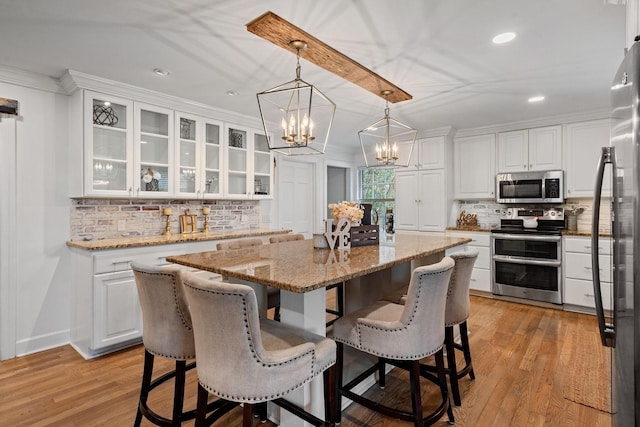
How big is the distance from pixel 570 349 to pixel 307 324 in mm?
2724

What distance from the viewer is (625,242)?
1084 mm

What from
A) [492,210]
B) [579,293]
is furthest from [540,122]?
[579,293]

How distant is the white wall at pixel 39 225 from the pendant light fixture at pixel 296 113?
6.29 ft

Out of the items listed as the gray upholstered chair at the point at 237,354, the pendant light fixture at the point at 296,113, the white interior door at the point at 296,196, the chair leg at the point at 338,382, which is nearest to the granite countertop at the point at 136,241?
the pendant light fixture at the point at 296,113

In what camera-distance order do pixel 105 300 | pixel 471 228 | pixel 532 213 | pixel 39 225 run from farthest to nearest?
1. pixel 471 228
2. pixel 532 213
3. pixel 39 225
4. pixel 105 300

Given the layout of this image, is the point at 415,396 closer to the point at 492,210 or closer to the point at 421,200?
the point at 421,200

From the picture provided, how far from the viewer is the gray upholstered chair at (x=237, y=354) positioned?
122 centimetres

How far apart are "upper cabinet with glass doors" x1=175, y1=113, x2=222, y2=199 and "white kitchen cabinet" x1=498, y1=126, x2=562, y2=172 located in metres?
3.81

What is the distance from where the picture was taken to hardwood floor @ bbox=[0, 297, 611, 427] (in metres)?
2.01

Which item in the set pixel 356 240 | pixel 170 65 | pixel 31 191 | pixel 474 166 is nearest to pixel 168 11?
pixel 170 65

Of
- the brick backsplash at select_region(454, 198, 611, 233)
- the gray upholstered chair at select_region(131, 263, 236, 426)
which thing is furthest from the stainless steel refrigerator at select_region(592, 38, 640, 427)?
the brick backsplash at select_region(454, 198, 611, 233)

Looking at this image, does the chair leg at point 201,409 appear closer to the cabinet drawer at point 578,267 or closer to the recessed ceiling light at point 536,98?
the recessed ceiling light at point 536,98

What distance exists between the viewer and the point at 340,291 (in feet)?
10.0

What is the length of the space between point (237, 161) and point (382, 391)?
304 cm
